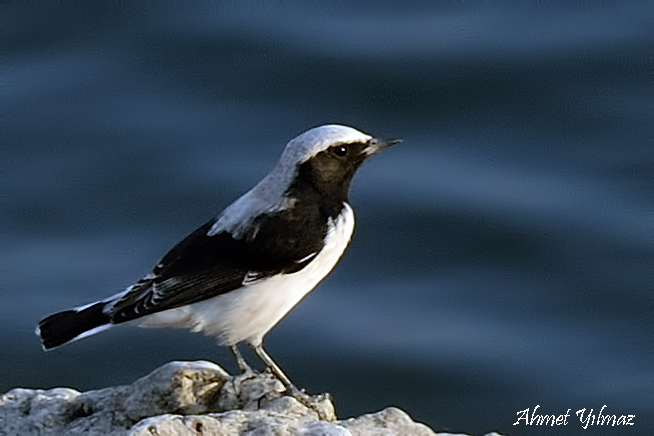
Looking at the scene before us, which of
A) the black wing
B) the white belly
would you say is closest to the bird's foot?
the white belly

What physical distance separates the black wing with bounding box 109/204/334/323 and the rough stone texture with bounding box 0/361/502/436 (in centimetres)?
48

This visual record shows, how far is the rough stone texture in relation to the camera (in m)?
6.23

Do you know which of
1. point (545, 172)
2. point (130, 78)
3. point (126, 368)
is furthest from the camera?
point (130, 78)

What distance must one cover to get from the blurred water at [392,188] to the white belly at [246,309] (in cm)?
203

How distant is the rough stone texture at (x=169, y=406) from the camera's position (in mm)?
6227

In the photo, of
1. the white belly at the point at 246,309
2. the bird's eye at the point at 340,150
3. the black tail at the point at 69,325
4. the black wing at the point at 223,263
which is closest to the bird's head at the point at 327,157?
the bird's eye at the point at 340,150

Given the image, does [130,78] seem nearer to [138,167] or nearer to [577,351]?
[138,167]

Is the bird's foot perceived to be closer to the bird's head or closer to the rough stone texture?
the rough stone texture

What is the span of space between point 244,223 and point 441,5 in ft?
16.5

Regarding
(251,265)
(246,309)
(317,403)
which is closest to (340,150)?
(251,265)

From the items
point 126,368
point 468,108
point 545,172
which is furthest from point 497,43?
point 126,368

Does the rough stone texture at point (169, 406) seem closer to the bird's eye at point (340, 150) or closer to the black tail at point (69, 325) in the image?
the black tail at point (69, 325)

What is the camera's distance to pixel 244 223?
23.9 ft

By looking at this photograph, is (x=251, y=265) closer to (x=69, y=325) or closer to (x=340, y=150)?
(x=340, y=150)
